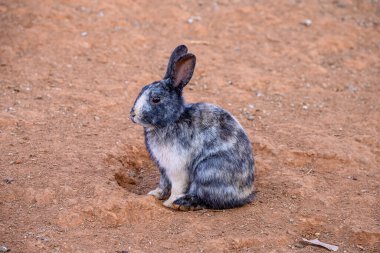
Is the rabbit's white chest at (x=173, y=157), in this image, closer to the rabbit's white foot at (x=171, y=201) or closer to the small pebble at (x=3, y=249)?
the rabbit's white foot at (x=171, y=201)

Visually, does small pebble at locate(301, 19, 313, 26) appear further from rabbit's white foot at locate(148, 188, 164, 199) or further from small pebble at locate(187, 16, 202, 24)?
rabbit's white foot at locate(148, 188, 164, 199)

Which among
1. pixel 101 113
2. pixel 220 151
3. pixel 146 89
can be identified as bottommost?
pixel 101 113

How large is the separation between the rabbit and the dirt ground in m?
0.22

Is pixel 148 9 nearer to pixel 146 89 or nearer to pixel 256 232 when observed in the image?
pixel 146 89

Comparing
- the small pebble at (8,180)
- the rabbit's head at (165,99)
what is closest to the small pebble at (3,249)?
the small pebble at (8,180)

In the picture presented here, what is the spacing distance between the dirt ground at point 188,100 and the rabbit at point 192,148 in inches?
8.6

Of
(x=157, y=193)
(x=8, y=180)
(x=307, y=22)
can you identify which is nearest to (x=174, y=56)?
(x=157, y=193)

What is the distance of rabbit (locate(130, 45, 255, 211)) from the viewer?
5.95 m

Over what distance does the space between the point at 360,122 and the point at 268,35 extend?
2922mm

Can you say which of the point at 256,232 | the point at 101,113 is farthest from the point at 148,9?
the point at 256,232

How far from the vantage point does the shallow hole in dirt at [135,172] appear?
6719mm

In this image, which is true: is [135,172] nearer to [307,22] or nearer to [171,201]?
[171,201]

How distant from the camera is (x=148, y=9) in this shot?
10664 millimetres

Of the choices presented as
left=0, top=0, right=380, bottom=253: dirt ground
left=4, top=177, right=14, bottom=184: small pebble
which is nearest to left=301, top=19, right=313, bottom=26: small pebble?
left=0, top=0, right=380, bottom=253: dirt ground
